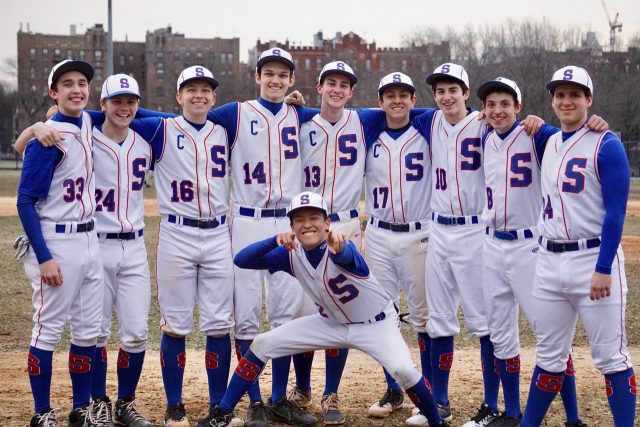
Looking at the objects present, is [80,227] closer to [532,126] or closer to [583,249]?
[532,126]

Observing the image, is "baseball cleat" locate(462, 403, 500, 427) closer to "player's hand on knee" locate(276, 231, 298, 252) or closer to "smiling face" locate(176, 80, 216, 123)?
"player's hand on knee" locate(276, 231, 298, 252)

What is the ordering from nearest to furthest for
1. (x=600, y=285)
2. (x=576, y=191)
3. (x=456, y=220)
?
1. (x=600, y=285)
2. (x=576, y=191)
3. (x=456, y=220)

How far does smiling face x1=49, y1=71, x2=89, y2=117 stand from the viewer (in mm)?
5453

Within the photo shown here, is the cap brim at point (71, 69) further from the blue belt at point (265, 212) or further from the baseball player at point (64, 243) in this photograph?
the blue belt at point (265, 212)

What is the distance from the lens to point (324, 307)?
546 centimetres

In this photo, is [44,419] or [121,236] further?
[121,236]

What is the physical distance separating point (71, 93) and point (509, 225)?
110 inches

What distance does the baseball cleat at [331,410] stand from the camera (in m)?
5.86

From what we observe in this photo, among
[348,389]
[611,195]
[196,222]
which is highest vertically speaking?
[611,195]

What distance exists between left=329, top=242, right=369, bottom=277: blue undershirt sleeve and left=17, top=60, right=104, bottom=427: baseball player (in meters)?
1.48

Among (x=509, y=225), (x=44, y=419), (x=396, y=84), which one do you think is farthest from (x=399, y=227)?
(x=44, y=419)

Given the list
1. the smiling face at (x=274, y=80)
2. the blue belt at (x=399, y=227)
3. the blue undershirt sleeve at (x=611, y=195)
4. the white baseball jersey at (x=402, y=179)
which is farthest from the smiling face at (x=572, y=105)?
the smiling face at (x=274, y=80)

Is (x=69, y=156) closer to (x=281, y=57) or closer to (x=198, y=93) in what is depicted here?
(x=198, y=93)

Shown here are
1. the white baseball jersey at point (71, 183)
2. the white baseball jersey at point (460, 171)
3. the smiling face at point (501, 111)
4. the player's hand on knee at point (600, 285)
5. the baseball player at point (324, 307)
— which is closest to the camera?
the player's hand on knee at point (600, 285)
